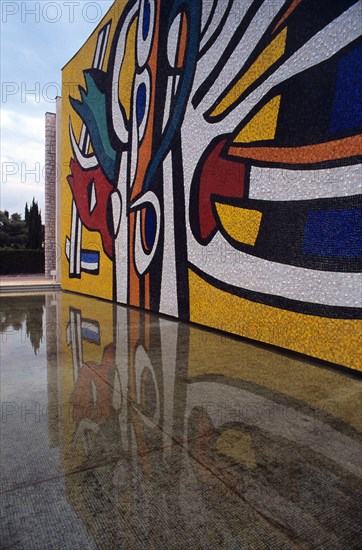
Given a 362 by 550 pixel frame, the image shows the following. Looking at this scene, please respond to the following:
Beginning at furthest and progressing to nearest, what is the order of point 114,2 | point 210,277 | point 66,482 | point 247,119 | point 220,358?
1. point 114,2
2. point 210,277
3. point 247,119
4. point 220,358
5. point 66,482

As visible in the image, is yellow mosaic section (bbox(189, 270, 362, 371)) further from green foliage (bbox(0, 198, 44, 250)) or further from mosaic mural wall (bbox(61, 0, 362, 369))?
green foliage (bbox(0, 198, 44, 250))

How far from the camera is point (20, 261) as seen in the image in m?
20.4

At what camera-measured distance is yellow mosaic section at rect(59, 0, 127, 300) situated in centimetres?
1050

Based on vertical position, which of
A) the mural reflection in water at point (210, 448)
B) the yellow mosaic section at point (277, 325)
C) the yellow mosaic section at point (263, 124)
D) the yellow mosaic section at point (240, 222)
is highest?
the yellow mosaic section at point (263, 124)

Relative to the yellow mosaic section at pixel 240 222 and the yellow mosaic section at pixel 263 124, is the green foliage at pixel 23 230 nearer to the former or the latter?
the yellow mosaic section at pixel 240 222

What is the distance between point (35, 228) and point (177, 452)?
22.6 meters

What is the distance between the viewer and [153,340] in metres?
5.63

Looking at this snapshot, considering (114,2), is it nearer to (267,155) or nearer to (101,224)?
(101,224)

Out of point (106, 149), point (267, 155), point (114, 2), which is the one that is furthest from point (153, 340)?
point (114, 2)

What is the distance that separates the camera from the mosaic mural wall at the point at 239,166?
4461 millimetres

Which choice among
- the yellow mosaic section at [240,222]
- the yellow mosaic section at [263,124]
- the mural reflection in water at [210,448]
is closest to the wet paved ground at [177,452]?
the mural reflection in water at [210,448]

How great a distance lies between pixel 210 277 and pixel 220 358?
204 centimetres

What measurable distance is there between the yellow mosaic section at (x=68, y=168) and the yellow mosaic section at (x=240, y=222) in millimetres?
4844

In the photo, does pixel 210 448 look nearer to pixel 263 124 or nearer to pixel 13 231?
pixel 263 124
